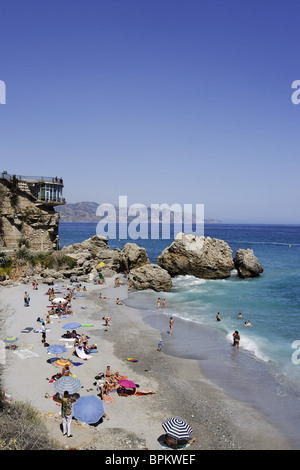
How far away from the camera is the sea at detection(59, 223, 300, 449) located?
57.7 ft

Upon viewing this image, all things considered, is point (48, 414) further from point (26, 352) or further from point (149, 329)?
point (149, 329)

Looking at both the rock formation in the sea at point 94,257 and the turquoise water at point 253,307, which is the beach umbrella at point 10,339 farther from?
the rock formation in the sea at point 94,257

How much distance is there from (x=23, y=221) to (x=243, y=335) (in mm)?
37010

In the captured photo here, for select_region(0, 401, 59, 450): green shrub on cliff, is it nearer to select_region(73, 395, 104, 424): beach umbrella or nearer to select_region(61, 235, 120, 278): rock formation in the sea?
select_region(73, 395, 104, 424): beach umbrella

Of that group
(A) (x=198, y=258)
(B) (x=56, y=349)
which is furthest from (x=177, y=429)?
(A) (x=198, y=258)

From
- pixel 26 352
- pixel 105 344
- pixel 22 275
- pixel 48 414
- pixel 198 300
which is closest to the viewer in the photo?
pixel 48 414

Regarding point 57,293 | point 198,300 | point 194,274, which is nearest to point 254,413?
point 198,300

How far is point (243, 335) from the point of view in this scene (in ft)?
87.9

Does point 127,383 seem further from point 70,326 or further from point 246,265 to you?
point 246,265

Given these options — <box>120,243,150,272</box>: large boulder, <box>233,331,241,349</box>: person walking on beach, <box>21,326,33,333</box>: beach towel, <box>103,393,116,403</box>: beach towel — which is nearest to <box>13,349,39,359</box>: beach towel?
<box>21,326,33,333</box>: beach towel

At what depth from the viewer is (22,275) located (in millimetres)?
44812

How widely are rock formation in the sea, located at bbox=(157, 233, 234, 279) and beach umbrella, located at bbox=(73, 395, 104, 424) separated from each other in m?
36.2

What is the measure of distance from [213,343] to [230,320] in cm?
635
